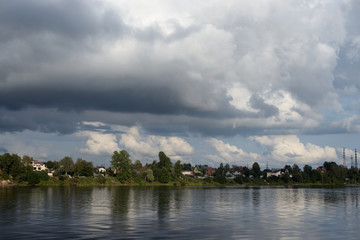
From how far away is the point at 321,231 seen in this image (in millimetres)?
44219

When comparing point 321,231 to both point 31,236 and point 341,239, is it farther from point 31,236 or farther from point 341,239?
point 31,236

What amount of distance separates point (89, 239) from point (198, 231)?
1315cm

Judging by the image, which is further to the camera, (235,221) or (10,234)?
(235,221)

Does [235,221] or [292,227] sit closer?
[292,227]

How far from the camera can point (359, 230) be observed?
45156 mm

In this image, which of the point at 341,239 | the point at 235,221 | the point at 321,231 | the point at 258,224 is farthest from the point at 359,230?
the point at 235,221

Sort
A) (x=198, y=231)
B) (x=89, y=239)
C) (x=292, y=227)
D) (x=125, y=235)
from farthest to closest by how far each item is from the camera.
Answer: (x=292, y=227) < (x=198, y=231) < (x=125, y=235) < (x=89, y=239)

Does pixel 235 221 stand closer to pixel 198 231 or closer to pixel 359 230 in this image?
pixel 198 231

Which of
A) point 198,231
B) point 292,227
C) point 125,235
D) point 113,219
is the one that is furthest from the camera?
point 113,219

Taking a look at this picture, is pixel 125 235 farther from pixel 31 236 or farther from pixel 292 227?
pixel 292 227

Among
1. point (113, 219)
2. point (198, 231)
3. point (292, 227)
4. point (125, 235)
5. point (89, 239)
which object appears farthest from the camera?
point (113, 219)

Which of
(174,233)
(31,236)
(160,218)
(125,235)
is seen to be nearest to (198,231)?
(174,233)

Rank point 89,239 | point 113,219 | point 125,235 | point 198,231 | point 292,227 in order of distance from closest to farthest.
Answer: point 89,239, point 125,235, point 198,231, point 292,227, point 113,219

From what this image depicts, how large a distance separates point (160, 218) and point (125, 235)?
16.0 metres
